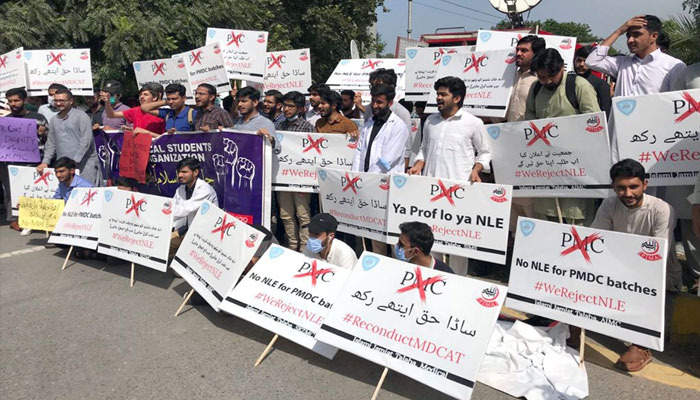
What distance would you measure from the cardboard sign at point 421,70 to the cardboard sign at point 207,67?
2.55 m

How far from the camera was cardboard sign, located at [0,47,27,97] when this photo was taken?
793 centimetres

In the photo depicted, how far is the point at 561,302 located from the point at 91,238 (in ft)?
16.2

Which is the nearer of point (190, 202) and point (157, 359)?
point (157, 359)

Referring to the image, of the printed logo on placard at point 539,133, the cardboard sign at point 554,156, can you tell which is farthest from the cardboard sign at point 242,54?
the printed logo on placard at point 539,133

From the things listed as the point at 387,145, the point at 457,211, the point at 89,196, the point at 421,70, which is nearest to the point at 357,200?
the point at 387,145

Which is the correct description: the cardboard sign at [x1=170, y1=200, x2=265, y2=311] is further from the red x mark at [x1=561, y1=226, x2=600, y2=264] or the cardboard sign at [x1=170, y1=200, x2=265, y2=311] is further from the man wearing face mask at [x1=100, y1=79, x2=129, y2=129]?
the man wearing face mask at [x1=100, y1=79, x2=129, y2=129]

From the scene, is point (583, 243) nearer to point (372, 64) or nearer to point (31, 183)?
point (372, 64)

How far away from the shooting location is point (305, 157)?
6.21 meters

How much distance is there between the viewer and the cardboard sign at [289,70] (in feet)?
28.5

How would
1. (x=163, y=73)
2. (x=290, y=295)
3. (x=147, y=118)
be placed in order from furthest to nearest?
(x=163, y=73), (x=147, y=118), (x=290, y=295)

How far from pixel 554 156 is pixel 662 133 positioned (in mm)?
848

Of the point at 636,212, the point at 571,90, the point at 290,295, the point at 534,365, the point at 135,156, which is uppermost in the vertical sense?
the point at 571,90

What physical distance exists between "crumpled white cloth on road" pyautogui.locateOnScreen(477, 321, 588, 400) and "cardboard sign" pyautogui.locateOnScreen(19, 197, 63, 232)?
18.5 ft

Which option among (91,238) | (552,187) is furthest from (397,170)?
(91,238)
